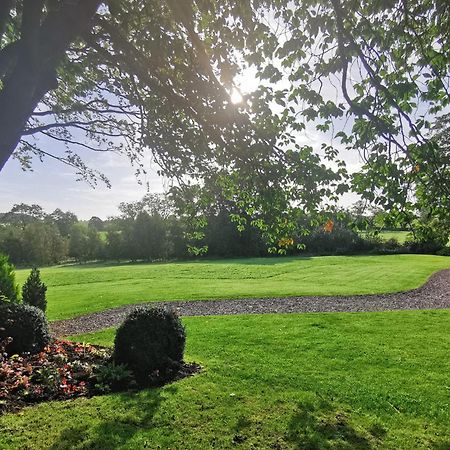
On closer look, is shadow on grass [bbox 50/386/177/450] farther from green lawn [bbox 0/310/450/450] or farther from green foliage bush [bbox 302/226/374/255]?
green foliage bush [bbox 302/226/374/255]

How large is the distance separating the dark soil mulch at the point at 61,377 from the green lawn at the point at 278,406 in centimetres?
42

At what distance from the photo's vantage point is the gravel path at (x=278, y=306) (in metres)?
15.6

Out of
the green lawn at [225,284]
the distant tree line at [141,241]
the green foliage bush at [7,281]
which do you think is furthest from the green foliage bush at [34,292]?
the distant tree line at [141,241]

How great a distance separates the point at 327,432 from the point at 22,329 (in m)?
7.07

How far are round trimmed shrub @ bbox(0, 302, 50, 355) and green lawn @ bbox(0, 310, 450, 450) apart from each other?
Answer: 316cm

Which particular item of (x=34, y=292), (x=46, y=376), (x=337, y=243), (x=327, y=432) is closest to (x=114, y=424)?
(x=46, y=376)

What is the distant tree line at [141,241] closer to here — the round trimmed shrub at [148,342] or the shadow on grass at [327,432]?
the round trimmed shrub at [148,342]

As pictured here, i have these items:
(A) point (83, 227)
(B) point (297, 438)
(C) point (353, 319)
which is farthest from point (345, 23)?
(A) point (83, 227)

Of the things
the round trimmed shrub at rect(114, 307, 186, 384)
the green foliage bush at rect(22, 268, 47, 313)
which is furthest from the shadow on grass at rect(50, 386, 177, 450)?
the green foliage bush at rect(22, 268, 47, 313)

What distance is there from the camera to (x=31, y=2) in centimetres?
503

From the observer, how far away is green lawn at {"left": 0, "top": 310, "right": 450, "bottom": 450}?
5559 mm

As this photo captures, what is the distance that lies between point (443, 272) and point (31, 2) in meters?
31.3

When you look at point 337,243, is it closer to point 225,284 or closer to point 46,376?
point 225,284

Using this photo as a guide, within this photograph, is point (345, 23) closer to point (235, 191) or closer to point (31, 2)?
point (235, 191)
